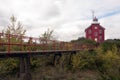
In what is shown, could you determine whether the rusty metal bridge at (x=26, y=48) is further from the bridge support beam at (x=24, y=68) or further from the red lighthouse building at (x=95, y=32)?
the red lighthouse building at (x=95, y=32)

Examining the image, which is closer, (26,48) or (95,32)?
(26,48)

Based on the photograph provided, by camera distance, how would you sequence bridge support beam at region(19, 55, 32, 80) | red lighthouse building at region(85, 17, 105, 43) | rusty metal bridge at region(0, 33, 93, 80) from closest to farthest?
1. rusty metal bridge at region(0, 33, 93, 80)
2. bridge support beam at region(19, 55, 32, 80)
3. red lighthouse building at region(85, 17, 105, 43)

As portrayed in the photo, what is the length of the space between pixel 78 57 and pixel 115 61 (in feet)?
18.8

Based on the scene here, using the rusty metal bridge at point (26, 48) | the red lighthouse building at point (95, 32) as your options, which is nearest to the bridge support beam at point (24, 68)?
the rusty metal bridge at point (26, 48)

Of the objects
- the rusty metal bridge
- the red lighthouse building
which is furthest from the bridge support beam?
the red lighthouse building

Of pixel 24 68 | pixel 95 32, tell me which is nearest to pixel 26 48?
pixel 24 68

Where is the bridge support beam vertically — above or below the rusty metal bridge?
below

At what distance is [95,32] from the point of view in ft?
201

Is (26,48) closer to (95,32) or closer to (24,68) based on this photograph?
(24,68)

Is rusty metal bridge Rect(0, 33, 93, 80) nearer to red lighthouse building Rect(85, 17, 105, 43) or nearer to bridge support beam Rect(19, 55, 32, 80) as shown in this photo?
bridge support beam Rect(19, 55, 32, 80)

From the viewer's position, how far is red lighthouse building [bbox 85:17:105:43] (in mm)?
61419

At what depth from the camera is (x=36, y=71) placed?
26797 millimetres

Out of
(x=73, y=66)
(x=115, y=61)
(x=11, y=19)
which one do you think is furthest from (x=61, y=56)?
(x=11, y=19)

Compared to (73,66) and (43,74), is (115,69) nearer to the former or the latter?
(73,66)
